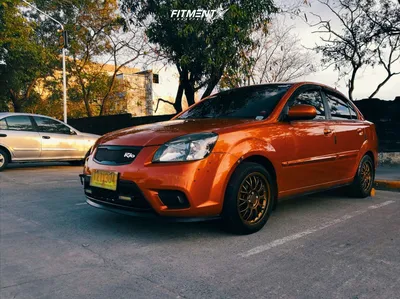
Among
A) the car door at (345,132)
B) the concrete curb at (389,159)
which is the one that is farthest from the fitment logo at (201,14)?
the car door at (345,132)

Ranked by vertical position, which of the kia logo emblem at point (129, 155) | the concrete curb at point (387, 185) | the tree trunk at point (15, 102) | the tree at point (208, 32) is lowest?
the concrete curb at point (387, 185)

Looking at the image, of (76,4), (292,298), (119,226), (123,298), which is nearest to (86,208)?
(119,226)

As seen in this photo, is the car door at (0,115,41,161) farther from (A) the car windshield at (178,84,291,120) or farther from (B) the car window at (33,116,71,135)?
(A) the car windshield at (178,84,291,120)

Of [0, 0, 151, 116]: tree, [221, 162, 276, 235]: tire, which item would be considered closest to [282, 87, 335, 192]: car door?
[221, 162, 276, 235]: tire

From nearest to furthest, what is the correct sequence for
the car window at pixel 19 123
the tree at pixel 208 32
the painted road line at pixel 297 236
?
the painted road line at pixel 297 236 → the car window at pixel 19 123 → the tree at pixel 208 32

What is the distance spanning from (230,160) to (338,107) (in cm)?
241

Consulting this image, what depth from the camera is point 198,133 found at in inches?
134

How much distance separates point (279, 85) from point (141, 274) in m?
2.83

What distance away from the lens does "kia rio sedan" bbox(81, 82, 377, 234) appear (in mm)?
3287

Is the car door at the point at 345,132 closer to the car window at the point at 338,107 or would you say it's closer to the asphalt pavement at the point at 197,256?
the car window at the point at 338,107

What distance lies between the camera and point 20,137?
9031mm

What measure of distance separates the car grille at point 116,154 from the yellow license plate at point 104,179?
0.34 ft

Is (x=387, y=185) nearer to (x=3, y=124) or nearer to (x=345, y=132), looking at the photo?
(x=345, y=132)

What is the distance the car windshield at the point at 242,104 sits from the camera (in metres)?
4.14
